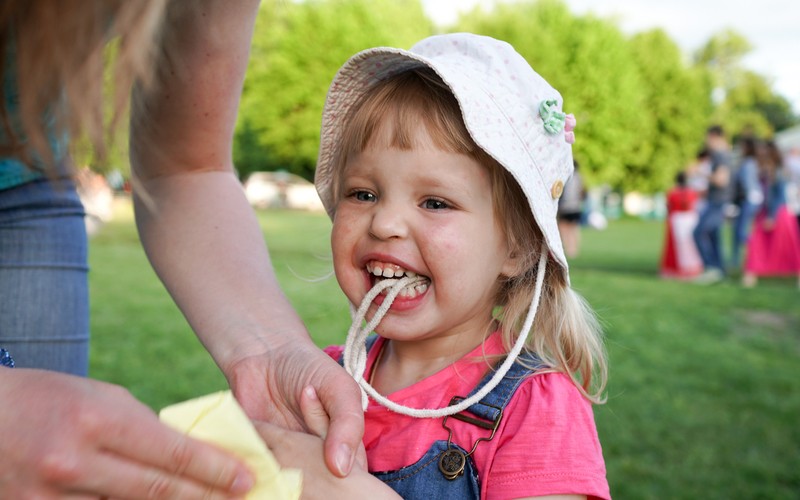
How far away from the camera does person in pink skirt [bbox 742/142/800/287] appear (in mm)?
11031

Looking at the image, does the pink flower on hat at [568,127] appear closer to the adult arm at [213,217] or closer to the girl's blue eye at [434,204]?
the girl's blue eye at [434,204]

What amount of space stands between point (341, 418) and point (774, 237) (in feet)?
36.4

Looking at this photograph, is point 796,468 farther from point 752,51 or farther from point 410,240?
point 752,51

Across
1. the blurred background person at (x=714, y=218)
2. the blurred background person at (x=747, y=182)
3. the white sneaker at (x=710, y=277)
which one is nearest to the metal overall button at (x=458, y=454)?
the white sneaker at (x=710, y=277)

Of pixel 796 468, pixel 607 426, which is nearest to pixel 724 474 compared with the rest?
pixel 796 468

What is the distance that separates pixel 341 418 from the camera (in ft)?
4.48

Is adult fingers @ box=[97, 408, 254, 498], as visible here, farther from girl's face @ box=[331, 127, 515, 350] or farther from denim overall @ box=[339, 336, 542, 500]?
girl's face @ box=[331, 127, 515, 350]

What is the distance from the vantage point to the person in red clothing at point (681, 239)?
37.2 ft

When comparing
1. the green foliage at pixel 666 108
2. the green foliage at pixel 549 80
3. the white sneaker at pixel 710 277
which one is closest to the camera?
the white sneaker at pixel 710 277

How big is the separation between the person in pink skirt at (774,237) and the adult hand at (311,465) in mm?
10691

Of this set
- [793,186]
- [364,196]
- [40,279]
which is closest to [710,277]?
[793,186]

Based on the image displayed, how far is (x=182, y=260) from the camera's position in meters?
1.84

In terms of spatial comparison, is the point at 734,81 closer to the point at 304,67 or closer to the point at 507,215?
the point at 304,67

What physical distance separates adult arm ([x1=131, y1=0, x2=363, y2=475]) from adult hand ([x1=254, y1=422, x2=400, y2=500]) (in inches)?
5.4
